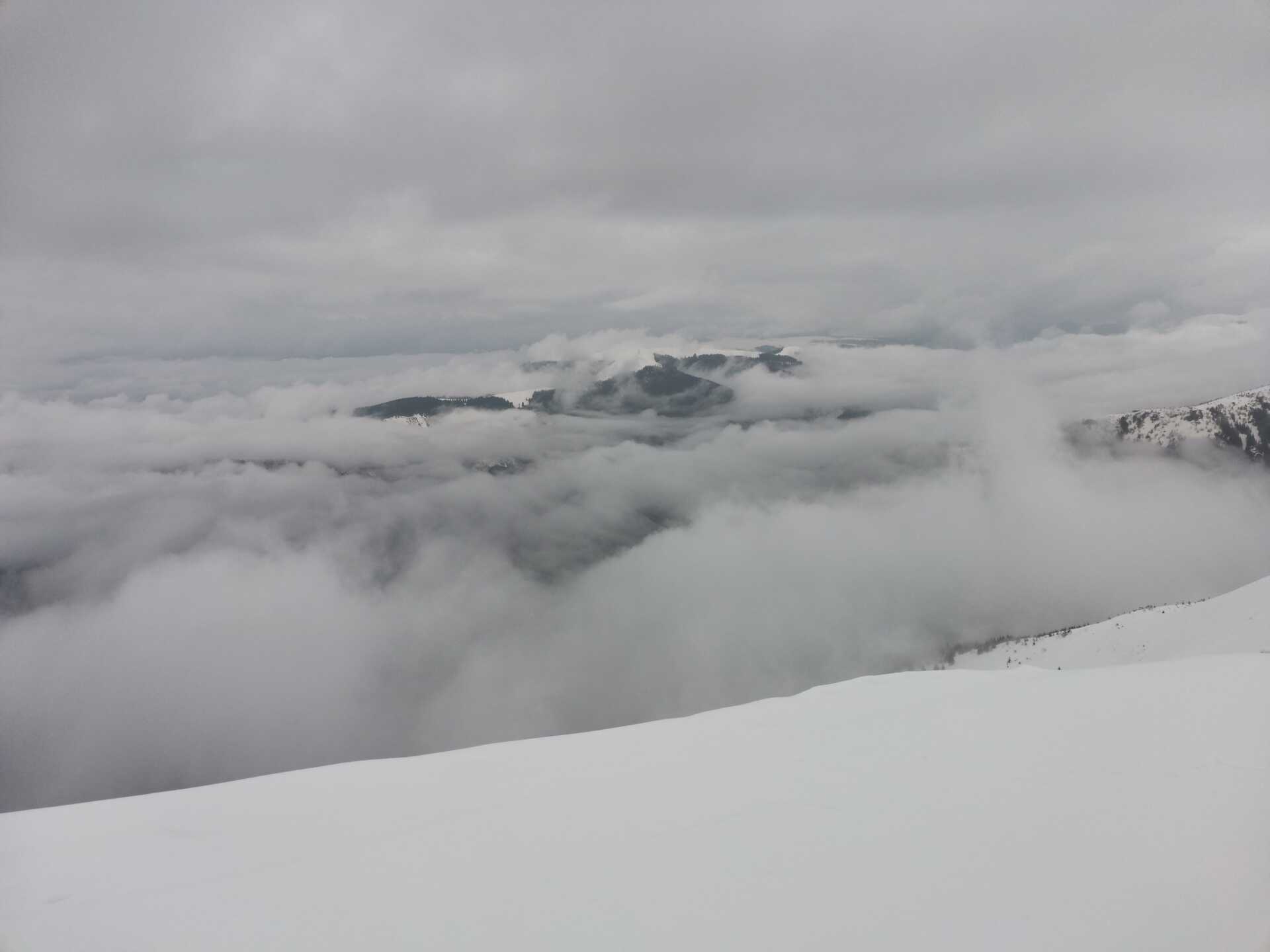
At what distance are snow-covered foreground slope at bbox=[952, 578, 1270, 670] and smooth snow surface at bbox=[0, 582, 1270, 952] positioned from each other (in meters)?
34.0

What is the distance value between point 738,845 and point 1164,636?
256ft

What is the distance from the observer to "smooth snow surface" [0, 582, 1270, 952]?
513 centimetres

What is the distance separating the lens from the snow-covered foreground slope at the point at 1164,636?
4784 cm

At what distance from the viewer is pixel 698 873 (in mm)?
6000

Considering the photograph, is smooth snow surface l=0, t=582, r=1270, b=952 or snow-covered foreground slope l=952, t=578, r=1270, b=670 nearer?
smooth snow surface l=0, t=582, r=1270, b=952

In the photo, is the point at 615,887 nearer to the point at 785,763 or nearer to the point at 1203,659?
the point at 785,763

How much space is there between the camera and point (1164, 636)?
63344mm

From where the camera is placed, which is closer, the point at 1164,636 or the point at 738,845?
the point at 738,845

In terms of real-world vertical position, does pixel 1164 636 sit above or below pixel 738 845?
below

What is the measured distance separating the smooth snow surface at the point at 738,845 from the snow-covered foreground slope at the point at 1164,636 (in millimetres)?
33990

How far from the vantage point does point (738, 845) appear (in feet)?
21.2

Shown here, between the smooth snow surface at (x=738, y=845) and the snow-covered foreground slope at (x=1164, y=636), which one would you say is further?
the snow-covered foreground slope at (x=1164, y=636)

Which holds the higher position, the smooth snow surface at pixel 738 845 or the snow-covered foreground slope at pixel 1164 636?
the smooth snow surface at pixel 738 845

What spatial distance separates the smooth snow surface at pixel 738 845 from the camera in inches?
202
